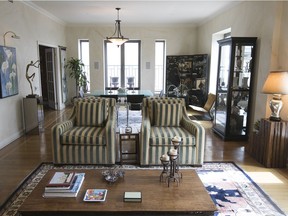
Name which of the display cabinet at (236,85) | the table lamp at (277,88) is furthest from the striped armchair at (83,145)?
the display cabinet at (236,85)

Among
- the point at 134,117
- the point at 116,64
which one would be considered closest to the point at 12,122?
the point at 134,117

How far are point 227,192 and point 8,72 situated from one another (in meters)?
4.23

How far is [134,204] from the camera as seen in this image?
1.96m

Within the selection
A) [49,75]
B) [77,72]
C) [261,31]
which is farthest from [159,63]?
[261,31]

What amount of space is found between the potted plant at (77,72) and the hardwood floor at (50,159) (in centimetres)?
337

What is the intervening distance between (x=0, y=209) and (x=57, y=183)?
2.88 ft

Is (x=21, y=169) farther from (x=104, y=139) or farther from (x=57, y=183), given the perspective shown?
(x=57, y=183)

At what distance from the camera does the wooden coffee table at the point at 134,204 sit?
1.89m

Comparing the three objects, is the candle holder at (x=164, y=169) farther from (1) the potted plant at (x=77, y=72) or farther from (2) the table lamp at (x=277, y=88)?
(1) the potted plant at (x=77, y=72)

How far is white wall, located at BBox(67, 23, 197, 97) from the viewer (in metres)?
8.76

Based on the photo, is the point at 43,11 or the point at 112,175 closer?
the point at 112,175

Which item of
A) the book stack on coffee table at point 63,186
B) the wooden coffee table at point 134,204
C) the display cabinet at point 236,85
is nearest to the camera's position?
the wooden coffee table at point 134,204

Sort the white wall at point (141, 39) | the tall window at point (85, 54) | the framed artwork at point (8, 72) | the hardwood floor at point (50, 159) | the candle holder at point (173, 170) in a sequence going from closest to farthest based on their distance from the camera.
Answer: the candle holder at point (173, 170)
the hardwood floor at point (50, 159)
the framed artwork at point (8, 72)
the white wall at point (141, 39)
the tall window at point (85, 54)

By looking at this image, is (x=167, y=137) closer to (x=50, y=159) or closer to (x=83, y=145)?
(x=83, y=145)
